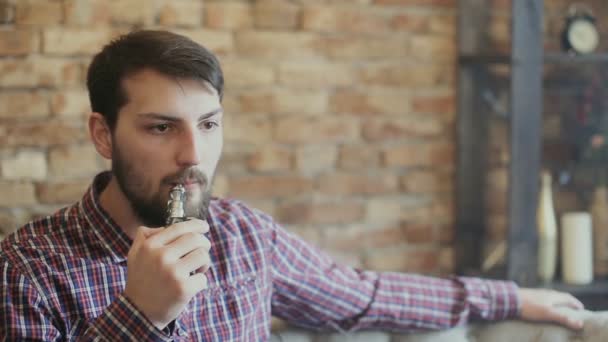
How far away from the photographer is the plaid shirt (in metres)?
1.22

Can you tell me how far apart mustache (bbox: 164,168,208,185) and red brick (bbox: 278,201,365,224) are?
91 centimetres

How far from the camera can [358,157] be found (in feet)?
7.48

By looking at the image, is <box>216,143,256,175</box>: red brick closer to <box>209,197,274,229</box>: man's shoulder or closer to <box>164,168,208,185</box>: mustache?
<box>209,197,274,229</box>: man's shoulder

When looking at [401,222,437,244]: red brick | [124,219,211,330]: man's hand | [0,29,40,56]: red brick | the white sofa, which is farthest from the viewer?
[401,222,437,244]: red brick

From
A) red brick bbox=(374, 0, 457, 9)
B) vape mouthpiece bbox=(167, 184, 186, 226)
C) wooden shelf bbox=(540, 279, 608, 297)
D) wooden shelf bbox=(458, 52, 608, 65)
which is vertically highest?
red brick bbox=(374, 0, 457, 9)

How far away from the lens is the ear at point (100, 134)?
1.39 metres

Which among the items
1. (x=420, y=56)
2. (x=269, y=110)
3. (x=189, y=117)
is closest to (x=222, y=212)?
(x=189, y=117)

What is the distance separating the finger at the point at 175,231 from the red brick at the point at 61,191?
0.90m

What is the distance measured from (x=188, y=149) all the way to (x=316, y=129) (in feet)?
3.10

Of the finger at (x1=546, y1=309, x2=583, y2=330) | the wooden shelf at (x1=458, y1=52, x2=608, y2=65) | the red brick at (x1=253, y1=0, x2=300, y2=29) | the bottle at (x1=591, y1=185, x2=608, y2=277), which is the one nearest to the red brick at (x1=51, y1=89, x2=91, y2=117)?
the red brick at (x1=253, y1=0, x2=300, y2=29)

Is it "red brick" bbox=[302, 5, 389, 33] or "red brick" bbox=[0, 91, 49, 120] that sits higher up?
"red brick" bbox=[302, 5, 389, 33]

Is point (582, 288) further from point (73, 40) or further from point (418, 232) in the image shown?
point (73, 40)

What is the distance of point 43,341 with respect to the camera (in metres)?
1.19

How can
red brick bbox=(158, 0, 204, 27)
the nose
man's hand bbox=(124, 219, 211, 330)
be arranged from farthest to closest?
1. red brick bbox=(158, 0, 204, 27)
2. the nose
3. man's hand bbox=(124, 219, 211, 330)
